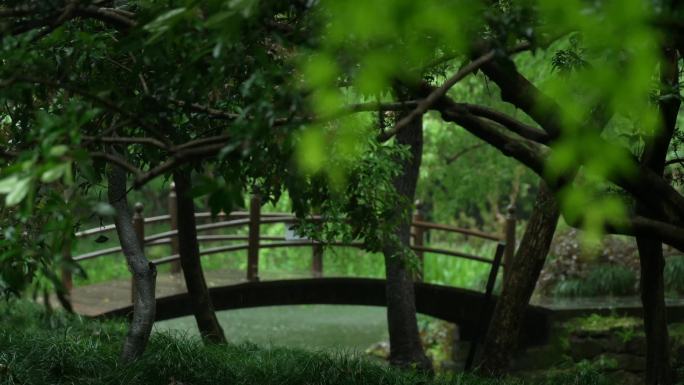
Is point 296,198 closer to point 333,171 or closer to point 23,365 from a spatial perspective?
point 333,171

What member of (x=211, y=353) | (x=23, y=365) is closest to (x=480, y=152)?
(x=211, y=353)

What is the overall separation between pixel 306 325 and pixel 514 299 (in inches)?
302

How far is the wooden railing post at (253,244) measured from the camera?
1253cm

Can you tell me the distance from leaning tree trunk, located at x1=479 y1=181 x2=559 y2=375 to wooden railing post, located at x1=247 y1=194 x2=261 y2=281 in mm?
3649

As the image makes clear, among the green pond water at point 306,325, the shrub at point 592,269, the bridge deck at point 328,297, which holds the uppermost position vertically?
the shrub at point 592,269

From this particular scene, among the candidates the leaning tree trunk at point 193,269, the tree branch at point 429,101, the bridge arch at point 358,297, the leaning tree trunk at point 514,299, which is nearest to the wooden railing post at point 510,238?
the bridge arch at point 358,297

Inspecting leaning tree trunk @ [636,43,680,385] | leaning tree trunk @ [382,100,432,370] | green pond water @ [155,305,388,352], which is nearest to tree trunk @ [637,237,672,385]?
leaning tree trunk @ [636,43,680,385]

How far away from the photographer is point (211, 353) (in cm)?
731

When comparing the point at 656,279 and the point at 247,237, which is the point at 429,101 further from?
the point at 247,237

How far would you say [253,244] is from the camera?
12.8 meters

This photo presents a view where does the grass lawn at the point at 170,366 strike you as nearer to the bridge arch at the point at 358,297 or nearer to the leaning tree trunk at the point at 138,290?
the leaning tree trunk at the point at 138,290

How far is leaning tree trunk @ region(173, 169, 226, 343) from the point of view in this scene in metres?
8.99

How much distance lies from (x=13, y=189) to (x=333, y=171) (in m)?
3.00

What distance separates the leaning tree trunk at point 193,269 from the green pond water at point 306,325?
18.8ft
